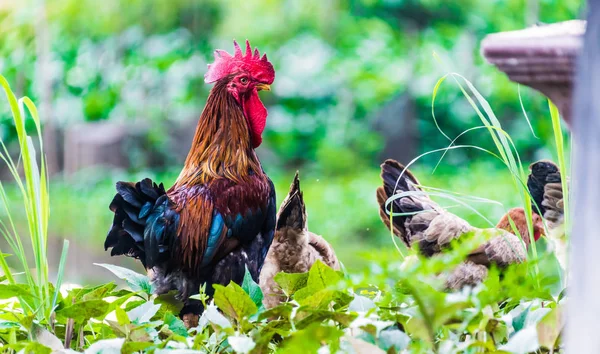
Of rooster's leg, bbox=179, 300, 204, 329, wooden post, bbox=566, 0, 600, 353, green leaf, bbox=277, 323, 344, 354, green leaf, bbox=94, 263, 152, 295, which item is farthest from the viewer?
rooster's leg, bbox=179, 300, 204, 329

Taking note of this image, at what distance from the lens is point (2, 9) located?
4777 millimetres

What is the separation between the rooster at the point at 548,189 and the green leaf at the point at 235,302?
0.91m

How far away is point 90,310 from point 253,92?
73 centimetres

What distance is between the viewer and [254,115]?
1599mm

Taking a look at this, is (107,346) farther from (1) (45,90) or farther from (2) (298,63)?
(2) (298,63)

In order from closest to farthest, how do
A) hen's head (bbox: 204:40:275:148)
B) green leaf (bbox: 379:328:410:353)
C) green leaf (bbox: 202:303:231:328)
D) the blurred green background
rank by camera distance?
green leaf (bbox: 379:328:410:353), green leaf (bbox: 202:303:231:328), hen's head (bbox: 204:40:275:148), the blurred green background

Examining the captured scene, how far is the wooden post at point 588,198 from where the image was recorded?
0.56 m

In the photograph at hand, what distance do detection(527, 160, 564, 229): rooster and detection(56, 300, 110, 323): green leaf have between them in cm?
103

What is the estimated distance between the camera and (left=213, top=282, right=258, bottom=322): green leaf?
943 mm

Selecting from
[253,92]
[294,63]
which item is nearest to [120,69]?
[294,63]

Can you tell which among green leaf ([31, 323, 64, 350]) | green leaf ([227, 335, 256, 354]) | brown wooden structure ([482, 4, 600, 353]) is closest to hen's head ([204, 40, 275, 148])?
green leaf ([31, 323, 64, 350])

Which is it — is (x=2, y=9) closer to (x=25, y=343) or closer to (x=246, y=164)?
(x=246, y=164)

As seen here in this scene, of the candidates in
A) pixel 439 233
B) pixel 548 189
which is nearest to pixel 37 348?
pixel 439 233

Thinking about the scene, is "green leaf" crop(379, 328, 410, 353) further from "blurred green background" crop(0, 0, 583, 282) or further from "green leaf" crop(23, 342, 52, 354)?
"blurred green background" crop(0, 0, 583, 282)
